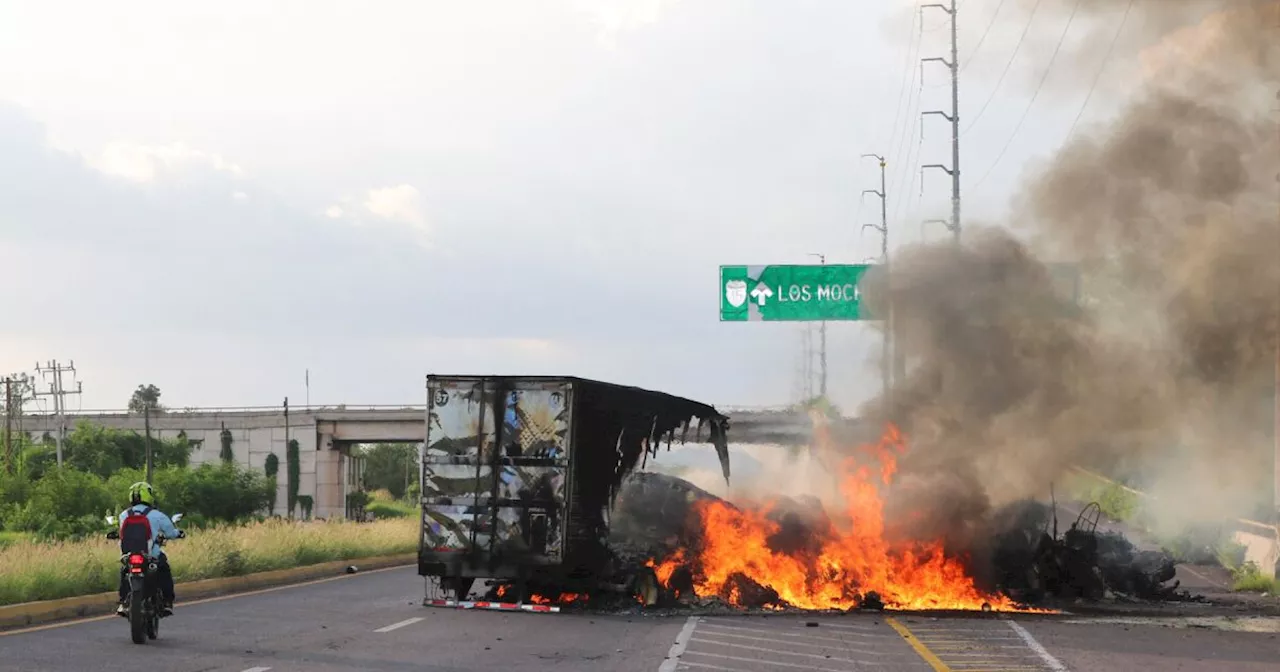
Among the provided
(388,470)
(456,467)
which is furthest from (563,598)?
(388,470)

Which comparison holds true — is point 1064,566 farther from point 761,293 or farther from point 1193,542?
point 761,293

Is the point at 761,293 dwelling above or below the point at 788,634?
above

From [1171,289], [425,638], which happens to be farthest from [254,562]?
[1171,289]

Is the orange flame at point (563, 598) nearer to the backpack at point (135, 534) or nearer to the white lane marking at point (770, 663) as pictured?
the white lane marking at point (770, 663)

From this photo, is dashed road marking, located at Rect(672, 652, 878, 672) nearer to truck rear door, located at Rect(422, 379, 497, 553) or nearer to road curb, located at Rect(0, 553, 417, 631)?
truck rear door, located at Rect(422, 379, 497, 553)

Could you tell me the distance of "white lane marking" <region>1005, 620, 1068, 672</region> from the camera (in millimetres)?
12438

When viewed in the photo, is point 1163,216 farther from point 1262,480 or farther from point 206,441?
point 206,441

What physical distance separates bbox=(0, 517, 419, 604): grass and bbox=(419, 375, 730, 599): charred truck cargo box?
4782mm

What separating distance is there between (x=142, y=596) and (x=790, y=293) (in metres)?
25.6

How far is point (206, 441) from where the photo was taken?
3049 inches

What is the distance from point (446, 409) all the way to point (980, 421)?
30.4ft

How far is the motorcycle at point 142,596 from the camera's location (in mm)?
13445

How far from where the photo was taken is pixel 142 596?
13.5m

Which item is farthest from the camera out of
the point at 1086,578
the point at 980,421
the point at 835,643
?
the point at 980,421
